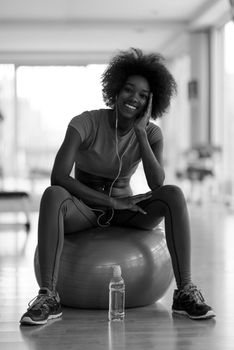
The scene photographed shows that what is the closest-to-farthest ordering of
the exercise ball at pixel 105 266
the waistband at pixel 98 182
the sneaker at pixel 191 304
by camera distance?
the sneaker at pixel 191 304 → the exercise ball at pixel 105 266 → the waistband at pixel 98 182

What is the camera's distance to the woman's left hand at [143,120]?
2590 millimetres

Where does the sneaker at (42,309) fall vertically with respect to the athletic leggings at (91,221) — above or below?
below

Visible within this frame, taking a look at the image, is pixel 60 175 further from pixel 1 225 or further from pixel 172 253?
pixel 1 225

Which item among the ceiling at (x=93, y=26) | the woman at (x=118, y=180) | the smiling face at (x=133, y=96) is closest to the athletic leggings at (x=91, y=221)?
the woman at (x=118, y=180)

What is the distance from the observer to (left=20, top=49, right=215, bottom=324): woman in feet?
7.80

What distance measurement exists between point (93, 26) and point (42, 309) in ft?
25.8

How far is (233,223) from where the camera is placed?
601cm

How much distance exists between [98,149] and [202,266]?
139cm

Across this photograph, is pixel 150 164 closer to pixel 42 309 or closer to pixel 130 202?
pixel 130 202

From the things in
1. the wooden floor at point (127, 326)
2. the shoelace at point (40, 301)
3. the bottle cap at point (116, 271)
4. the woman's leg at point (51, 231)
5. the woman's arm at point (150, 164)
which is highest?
the woman's arm at point (150, 164)

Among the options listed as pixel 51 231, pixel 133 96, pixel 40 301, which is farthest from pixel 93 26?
pixel 40 301

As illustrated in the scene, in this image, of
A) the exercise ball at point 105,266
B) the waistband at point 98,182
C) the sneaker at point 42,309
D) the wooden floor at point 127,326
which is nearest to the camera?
the wooden floor at point 127,326

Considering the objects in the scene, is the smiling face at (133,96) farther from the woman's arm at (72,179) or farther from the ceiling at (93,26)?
the ceiling at (93,26)

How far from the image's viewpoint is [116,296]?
2.46 metres
